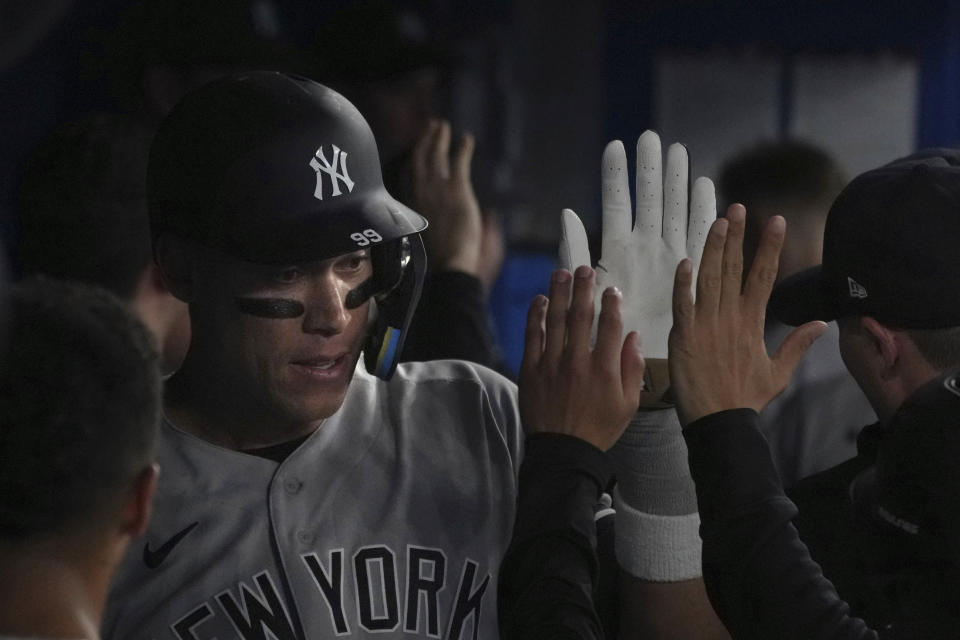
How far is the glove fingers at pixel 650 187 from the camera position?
66.2 inches

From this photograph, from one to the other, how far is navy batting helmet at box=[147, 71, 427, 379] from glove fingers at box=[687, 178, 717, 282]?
13.2 inches

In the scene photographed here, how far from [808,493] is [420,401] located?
0.53 metres

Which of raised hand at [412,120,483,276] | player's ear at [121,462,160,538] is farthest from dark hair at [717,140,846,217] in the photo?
player's ear at [121,462,160,538]

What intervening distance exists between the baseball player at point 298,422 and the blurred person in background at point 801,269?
56.1 inches

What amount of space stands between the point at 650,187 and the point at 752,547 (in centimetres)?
49

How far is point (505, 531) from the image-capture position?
5.53ft

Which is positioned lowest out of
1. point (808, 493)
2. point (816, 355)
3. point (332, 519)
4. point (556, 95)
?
point (816, 355)

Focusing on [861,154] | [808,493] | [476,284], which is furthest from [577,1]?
[808,493]

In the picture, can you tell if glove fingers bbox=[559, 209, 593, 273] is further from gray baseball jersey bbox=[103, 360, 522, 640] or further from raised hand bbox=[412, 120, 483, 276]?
raised hand bbox=[412, 120, 483, 276]

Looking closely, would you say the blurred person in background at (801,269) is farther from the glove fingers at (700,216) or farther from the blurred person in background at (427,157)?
the glove fingers at (700,216)

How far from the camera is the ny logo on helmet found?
5.51 ft

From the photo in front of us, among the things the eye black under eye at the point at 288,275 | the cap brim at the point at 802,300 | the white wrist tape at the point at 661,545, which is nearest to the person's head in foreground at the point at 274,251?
the eye black under eye at the point at 288,275

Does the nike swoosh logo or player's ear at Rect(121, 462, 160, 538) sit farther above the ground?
player's ear at Rect(121, 462, 160, 538)

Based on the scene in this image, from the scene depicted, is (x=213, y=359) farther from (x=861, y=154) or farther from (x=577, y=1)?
(x=861, y=154)
